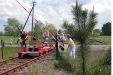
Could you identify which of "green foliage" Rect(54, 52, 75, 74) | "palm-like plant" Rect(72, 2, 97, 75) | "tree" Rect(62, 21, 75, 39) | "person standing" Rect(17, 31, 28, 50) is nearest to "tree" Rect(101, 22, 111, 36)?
"palm-like plant" Rect(72, 2, 97, 75)

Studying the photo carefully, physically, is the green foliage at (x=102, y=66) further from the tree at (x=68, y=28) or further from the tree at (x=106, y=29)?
the tree at (x=68, y=28)

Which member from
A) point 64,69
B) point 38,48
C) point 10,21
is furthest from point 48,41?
point 10,21

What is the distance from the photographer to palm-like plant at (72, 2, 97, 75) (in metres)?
4.76

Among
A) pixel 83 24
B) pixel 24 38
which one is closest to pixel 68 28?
pixel 83 24

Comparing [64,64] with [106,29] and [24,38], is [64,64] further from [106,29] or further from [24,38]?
[24,38]

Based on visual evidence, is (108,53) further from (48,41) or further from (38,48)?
(48,41)

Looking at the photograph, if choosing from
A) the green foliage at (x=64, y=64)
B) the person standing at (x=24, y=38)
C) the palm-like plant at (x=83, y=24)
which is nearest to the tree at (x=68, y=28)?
the palm-like plant at (x=83, y=24)

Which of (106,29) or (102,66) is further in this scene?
(102,66)

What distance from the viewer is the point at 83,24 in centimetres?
484

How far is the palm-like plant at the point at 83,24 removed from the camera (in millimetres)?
4762

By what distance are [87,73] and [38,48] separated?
1922 cm

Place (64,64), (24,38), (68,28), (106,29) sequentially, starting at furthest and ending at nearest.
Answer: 1. (24,38)
2. (64,64)
3. (68,28)
4. (106,29)

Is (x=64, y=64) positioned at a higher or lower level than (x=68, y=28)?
lower

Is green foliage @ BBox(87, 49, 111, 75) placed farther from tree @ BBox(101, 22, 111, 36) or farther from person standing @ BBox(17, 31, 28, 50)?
person standing @ BBox(17, 31, 28, 50)
